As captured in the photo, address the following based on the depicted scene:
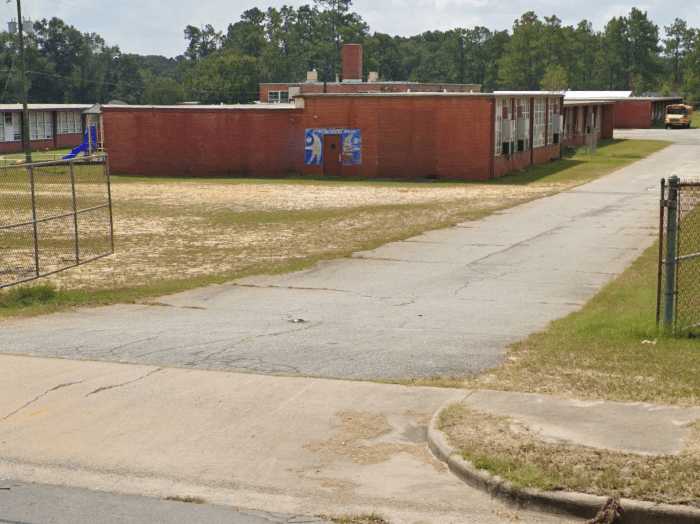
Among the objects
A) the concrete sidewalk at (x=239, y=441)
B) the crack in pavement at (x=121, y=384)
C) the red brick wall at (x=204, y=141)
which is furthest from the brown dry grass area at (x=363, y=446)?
the red brick wall at (x=204, y=141)

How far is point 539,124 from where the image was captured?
53875mm

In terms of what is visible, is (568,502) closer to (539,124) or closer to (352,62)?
(539,124)

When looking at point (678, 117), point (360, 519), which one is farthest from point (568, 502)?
point (678, 117)

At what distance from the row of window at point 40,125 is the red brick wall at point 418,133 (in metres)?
31.3

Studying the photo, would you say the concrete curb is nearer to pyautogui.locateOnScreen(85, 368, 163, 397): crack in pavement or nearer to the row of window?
pyautogui.locateOnScreen(85, 368, 163, 397): crack in pavement

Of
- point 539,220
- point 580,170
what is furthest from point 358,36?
point 539,220

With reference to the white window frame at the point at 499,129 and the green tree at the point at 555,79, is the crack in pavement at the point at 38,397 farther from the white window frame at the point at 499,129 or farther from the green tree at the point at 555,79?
the green tree at the point at 555,79

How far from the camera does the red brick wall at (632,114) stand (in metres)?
A: 97.9

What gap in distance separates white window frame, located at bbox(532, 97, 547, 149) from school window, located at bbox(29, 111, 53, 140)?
36.4 meters

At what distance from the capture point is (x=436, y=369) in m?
11.1

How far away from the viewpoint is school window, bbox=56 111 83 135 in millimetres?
76875

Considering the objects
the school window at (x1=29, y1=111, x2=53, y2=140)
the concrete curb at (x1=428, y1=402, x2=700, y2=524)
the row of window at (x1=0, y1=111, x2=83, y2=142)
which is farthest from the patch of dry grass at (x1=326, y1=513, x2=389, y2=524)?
the school window at (x1=29, y1=111, x2=53, y2=140)

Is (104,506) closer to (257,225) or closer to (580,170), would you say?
(257,225)

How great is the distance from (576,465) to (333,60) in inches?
7122
